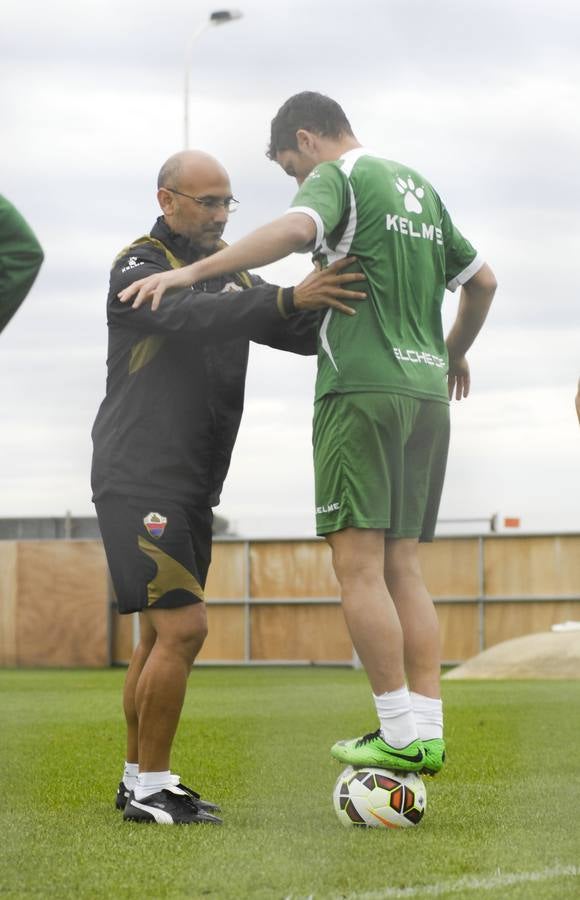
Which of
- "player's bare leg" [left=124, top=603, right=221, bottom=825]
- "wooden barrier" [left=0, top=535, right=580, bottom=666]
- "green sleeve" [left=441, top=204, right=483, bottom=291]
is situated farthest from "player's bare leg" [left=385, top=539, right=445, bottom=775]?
"wooden barrier" [left=0, top=535, right=580, bottom=666]

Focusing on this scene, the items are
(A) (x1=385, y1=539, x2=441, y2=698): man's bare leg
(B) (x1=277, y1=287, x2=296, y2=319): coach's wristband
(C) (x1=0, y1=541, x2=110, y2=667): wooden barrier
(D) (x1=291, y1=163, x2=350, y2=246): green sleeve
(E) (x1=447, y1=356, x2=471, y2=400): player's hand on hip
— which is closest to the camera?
(D) (x1=291, y1=163, x2=350, y2=246): green sleeve

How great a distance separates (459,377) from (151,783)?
1782 mm

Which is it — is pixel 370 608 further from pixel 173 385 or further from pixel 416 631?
pixel 173 385

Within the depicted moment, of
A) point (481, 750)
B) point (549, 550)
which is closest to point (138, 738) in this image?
point (481, 750)

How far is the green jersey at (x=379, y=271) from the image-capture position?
4.23 meters

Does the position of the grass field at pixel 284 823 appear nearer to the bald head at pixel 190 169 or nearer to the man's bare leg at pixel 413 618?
the man's bare leg at pixel 413 618

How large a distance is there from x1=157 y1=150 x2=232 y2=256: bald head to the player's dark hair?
0.76 feet

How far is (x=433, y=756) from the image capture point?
13.9ft

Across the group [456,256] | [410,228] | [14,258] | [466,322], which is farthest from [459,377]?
[14,258]

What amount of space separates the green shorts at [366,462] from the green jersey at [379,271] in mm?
47

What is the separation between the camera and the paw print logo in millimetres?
4418

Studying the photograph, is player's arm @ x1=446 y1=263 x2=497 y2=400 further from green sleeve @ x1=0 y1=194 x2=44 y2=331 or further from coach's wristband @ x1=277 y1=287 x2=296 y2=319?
green sleeve @ x1=0 y1=194 x2=44 y2=331

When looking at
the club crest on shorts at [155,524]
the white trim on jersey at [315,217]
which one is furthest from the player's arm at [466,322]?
the club crest on shorts at [155,524]

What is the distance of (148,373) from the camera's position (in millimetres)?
4457
